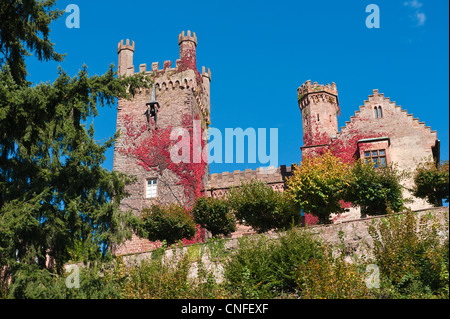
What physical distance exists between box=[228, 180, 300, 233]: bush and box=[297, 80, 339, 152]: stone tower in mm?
8838

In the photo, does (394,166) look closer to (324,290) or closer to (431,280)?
(431,280)

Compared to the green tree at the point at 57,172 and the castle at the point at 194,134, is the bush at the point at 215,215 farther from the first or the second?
the green tree at the point at 57,172

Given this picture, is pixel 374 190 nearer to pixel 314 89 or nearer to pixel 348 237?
pixel 348 237

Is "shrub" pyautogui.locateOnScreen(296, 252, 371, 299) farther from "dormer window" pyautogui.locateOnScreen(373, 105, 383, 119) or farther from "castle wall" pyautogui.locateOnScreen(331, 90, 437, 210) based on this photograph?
"dormer window" pyautogui.locateOnScreen(373, 105, 383, 119)

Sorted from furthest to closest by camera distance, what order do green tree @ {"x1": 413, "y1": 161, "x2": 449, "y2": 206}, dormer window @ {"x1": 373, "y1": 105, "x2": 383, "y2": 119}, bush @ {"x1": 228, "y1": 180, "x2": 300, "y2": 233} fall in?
dormer window @ {"x1": 373, "y1": 105, "x2": 383, "y2": 119} → bush @ {"x1": 228, "y1": 180, "x2": 300, "y2": 233} → green tree @ {"x1": 413, "y1": 161, "x2": 449, "y2": 206}

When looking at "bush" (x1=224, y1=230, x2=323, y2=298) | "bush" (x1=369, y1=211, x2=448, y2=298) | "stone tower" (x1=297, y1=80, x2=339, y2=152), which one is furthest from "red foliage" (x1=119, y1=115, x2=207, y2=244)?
"bush" (x1=369, y1=211, x2=448, y2=298)

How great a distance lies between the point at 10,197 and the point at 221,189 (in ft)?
64.5

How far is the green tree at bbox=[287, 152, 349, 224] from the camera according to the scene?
30.3m

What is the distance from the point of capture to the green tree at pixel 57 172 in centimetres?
2172

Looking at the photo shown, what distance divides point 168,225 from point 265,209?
5.11 metres

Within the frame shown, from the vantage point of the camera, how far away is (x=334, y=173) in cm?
3083

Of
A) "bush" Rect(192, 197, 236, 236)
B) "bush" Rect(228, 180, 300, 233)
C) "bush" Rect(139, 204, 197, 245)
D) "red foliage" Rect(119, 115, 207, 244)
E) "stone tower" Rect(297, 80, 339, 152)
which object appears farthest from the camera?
"stone tower" Rect(297, 80, 339, 152)

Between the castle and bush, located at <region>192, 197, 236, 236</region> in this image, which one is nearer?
bush, located at <region>192, 197, 236, 236</region>
